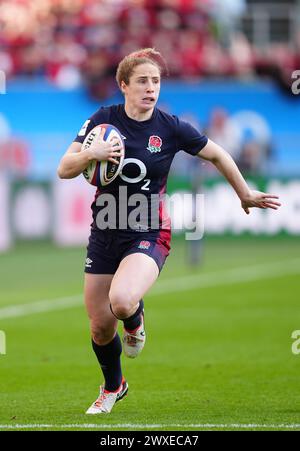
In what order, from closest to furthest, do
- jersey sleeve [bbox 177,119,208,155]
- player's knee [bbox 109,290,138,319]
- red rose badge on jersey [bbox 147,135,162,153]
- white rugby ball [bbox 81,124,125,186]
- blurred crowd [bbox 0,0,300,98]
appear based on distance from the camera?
1. player's knee [bbox 109,290,138,319]
2. white rugby ball [bbox 81,124,125,186]
3. red rose badge on jersey [bbox 147,135,162,153]
4. jersey sleeve [bbox 177,119,208,155]
5. blurred crowd [bbox 0,0,300,98]

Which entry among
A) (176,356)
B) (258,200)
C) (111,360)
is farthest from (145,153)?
(176,356)

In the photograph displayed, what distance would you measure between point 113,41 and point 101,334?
18.5 metres

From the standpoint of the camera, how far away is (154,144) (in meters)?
7.06

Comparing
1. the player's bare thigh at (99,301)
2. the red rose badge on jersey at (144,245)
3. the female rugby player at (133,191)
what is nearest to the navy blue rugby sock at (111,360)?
the female rugby player at (133,191)

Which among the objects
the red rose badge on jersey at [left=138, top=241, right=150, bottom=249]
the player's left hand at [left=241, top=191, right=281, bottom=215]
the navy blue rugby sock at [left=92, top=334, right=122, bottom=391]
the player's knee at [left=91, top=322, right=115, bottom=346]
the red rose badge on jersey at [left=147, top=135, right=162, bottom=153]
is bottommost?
the navy blue rugby sock at [left=92, top=334, right=122, bottom=391]

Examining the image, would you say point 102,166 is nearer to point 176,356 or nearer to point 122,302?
point 122,302

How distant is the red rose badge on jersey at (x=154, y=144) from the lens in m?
7.05

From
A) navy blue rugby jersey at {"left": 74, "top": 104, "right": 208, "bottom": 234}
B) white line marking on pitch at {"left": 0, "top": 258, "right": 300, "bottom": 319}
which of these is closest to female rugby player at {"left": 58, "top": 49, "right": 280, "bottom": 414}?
navy blue rugby jersey at {"left": 74, "top": 104, "right": 208, "bottom": 234}

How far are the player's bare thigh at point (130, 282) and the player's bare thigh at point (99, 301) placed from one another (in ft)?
0.69

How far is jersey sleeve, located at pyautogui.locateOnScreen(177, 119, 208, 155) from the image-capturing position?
23.6ft

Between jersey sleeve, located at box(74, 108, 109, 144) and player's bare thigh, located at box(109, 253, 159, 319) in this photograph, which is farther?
jersey sleeve, located at box(74, 108, 109, 144)

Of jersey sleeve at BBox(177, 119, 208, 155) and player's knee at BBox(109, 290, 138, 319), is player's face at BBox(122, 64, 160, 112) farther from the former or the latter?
player's knee at BBox(109, 290, 138, 319)

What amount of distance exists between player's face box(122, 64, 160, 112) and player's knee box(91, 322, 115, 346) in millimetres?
1503
